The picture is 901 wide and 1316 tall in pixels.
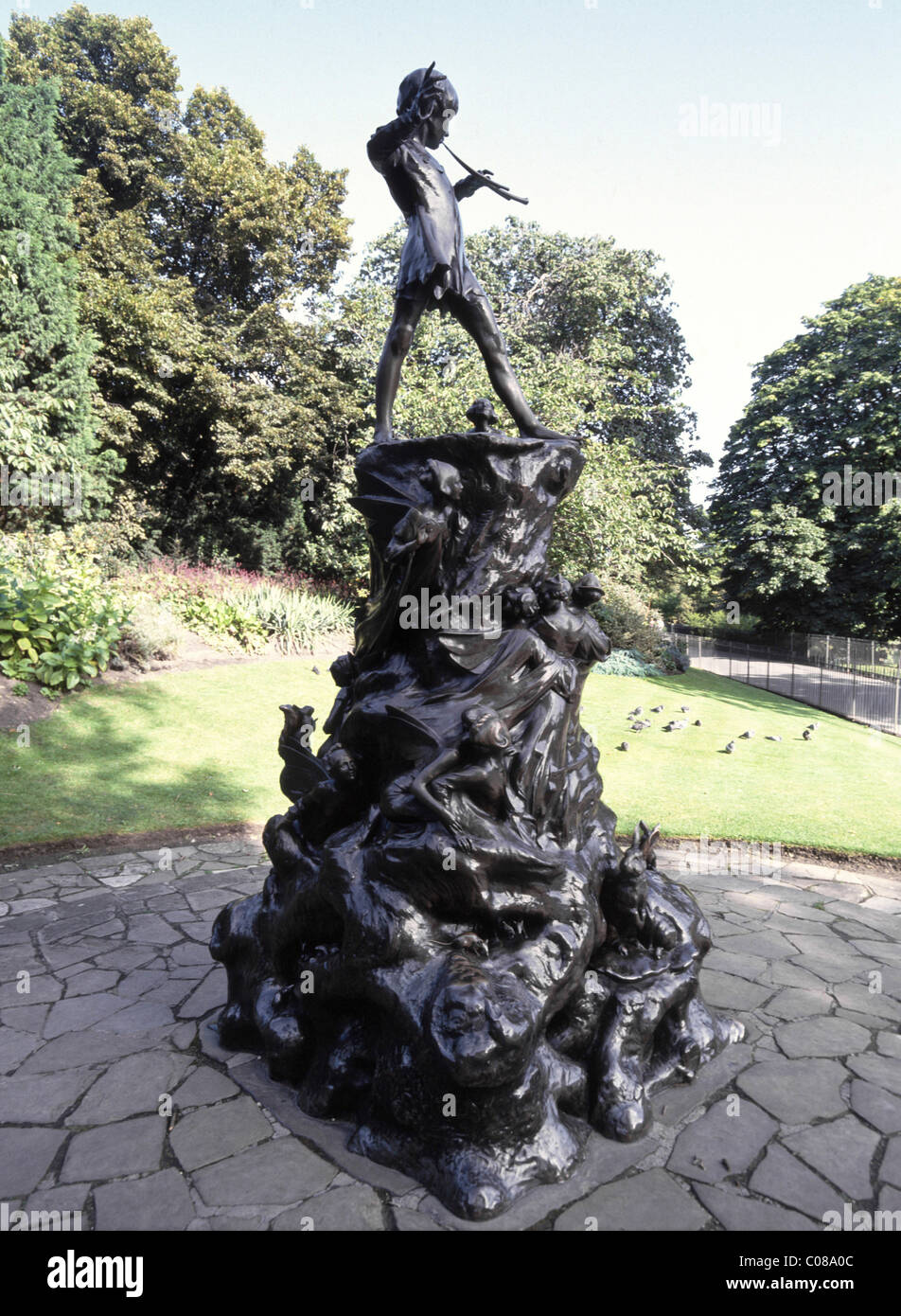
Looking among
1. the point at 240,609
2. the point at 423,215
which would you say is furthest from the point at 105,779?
the point at 240,609

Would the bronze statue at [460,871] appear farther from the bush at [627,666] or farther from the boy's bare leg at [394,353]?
the bush at [627,666]

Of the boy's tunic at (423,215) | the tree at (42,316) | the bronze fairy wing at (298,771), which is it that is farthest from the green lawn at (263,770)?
the tree at (42,316)

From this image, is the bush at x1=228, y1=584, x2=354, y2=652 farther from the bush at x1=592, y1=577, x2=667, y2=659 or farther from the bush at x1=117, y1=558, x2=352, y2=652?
the bush at x1=592, y1=577, x2=667, y2=659

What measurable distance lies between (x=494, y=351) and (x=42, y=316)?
58.0 ft

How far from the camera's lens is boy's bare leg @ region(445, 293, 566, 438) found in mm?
4688

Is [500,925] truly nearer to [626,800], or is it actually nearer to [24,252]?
[626,800]

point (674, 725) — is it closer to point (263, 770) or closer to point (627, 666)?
point (627, 666)

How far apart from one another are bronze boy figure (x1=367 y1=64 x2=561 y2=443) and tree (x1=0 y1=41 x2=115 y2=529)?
49.0 ft

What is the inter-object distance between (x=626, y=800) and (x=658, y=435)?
1917 centimetres

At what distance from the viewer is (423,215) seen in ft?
15.2

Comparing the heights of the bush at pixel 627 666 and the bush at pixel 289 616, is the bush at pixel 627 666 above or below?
below

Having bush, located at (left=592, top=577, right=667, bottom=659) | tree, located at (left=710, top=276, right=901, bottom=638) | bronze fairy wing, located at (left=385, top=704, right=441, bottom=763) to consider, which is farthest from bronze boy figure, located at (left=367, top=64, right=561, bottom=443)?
tree, located at (left=710, top=276, right=901, bottom=638)

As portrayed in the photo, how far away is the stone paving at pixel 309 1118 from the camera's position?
9.14 feet

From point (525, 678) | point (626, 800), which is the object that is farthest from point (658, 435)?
point (525, 678)
